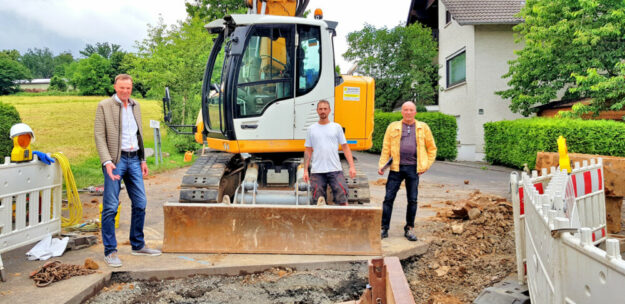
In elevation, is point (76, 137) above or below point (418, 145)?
above

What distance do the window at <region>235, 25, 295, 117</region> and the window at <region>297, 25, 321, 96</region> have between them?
12cm

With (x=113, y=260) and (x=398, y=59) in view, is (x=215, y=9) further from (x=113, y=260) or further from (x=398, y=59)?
(x=113, y=260)

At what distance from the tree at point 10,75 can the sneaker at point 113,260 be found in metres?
73.1

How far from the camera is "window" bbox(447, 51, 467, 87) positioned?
2130 cm

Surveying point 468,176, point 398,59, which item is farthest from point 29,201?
point 398,59

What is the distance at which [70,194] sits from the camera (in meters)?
6.18

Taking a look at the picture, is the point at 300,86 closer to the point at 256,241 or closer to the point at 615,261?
the point at 256,241

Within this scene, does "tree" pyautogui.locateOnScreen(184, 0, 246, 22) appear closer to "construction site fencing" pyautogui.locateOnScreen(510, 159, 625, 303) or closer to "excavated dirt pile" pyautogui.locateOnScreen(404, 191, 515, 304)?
"excavated dirt pile" pyautogui.locateOnScreen(404, 191, 515, 304)

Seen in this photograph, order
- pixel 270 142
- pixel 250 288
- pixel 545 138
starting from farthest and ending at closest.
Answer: pixel 545 138
pixel 270 142
pixel 250 288

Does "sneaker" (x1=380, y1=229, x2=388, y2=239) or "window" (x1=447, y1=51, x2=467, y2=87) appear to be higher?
"window" (x1=447, y1=51, x2=467, y2=87)

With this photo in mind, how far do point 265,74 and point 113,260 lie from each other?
3.05 m

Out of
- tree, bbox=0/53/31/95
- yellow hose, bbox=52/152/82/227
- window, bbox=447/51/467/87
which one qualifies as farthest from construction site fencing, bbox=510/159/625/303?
tree, bbox=0/53/31/95

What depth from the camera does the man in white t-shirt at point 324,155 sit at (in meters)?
5.95

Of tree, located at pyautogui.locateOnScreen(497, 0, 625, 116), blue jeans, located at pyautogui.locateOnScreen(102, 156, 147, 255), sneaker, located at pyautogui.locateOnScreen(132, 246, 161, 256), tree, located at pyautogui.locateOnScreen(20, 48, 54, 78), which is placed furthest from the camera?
tree, located at pyautogui.locateOnScreen(20, 48, 54, 78)
